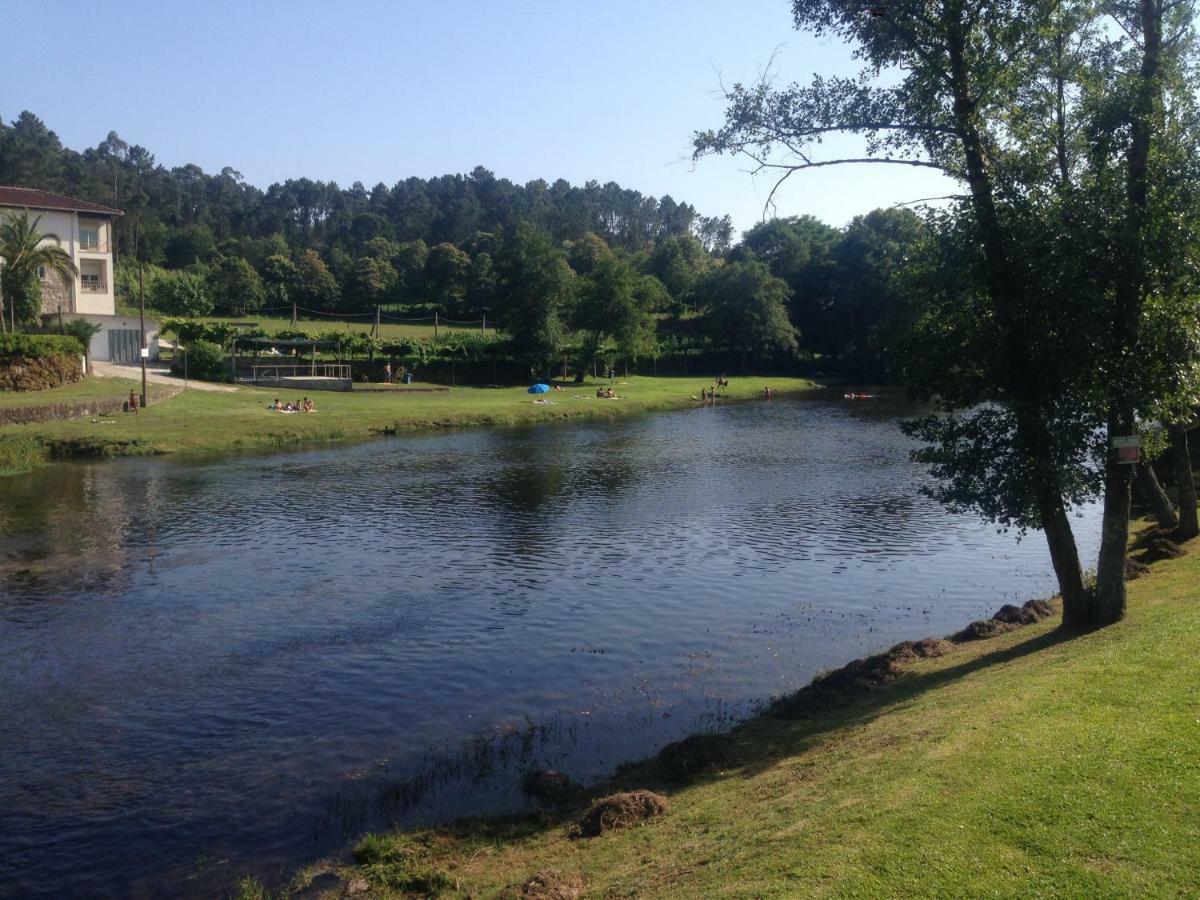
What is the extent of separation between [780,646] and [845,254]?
121 m

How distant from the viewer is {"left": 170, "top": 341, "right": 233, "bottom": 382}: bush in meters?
79.4

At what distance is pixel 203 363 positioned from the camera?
79.4 metres

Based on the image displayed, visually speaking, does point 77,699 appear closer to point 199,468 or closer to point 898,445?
point 199,468

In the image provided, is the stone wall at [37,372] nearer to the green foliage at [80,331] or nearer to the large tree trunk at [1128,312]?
the green foliage at [80,331]

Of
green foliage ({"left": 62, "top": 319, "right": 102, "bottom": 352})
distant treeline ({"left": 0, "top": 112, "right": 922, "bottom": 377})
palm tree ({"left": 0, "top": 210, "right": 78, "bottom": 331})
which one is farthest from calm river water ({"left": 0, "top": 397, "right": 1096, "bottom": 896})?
distant treeline ({"left": 0, "top": 112, "right": 922, "bottom": 377})

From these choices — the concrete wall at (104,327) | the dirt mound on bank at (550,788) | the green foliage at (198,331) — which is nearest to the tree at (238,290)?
the green foliage at (198,331)

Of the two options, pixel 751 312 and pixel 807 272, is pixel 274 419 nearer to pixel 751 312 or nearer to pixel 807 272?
pixel 751 312

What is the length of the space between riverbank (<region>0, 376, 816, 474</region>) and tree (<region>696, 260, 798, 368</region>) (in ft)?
108

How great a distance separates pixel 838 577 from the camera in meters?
26.8

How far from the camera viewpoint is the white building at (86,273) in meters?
80.4

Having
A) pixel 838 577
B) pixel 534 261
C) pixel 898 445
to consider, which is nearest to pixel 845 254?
pixel 534 261

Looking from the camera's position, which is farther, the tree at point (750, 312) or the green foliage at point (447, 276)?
the green foliage at point (447, 276)

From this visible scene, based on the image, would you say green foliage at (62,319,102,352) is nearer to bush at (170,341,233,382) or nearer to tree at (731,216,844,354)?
bush at (170,341,233,382)

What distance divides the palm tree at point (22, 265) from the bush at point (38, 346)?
268 inches
